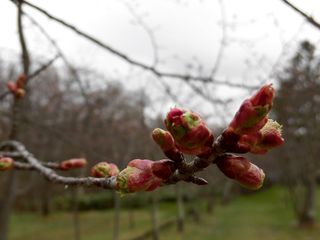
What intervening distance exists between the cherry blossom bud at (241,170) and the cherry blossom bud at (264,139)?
4 centimetres

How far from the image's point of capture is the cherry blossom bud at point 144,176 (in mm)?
942

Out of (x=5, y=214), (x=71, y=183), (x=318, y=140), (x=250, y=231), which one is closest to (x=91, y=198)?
(x=250, y=231)

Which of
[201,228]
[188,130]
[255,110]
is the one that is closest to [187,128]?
[188,130]

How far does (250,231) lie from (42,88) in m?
9.20

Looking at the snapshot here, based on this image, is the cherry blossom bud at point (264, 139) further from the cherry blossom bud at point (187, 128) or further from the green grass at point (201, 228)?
the green grass at point (201, 228)

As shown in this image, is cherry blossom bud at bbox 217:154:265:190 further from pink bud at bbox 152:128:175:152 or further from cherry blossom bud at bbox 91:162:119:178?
cherry blossom bud at bbox 91:162:119:178

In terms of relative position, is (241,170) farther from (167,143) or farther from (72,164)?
(72,164)

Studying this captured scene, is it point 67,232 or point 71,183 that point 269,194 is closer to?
point 67,232

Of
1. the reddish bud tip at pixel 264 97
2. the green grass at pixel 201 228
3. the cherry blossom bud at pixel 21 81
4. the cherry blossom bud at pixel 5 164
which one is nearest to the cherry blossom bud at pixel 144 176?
the reddish bud tip at pixel 264 97

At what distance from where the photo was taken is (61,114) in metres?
15.1

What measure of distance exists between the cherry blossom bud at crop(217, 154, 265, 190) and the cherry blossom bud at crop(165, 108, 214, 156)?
105 millimetres

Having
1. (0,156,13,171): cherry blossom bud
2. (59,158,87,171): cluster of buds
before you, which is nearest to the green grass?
(59,158,87,171): cluster of buds

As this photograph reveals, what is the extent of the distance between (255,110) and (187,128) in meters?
0.13

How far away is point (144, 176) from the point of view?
3.12 ft
